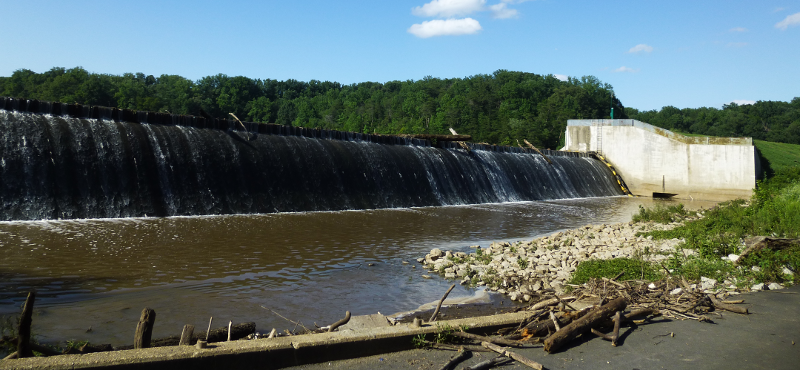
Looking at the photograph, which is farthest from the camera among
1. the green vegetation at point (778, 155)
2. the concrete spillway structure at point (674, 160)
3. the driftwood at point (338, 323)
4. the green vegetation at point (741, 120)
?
the green vegetation at point (741, 120)

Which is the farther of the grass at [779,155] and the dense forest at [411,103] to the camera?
the dense forest at [411,103]

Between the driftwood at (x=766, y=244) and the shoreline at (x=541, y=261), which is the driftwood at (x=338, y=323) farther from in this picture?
the driftwood at (x=766, y=244)

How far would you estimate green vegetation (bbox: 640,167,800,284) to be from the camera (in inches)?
312

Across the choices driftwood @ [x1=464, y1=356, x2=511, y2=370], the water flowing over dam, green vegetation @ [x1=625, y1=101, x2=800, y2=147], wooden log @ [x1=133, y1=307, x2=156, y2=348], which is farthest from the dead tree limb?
green vegetation @ [x1=625, y1=101, x2=800, y2=147]

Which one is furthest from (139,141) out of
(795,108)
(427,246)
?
(795,108)

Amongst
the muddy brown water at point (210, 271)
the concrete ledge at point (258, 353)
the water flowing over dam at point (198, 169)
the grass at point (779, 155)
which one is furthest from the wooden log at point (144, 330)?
the grass at point (779, 155)

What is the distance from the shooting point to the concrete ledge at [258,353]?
3.71m

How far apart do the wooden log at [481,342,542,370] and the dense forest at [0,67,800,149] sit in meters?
57.1

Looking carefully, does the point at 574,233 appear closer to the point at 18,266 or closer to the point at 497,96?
Answer: the point at 18,266

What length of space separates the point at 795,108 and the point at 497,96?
6964 cm

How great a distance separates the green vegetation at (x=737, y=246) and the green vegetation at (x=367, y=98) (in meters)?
47.9

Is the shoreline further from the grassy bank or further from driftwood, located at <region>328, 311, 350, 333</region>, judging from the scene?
driftwood, located at <region>328, 311, 350, 333</region>

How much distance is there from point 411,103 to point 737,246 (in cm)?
9313

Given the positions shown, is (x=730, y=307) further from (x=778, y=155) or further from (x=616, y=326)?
(x=778, y=155)
